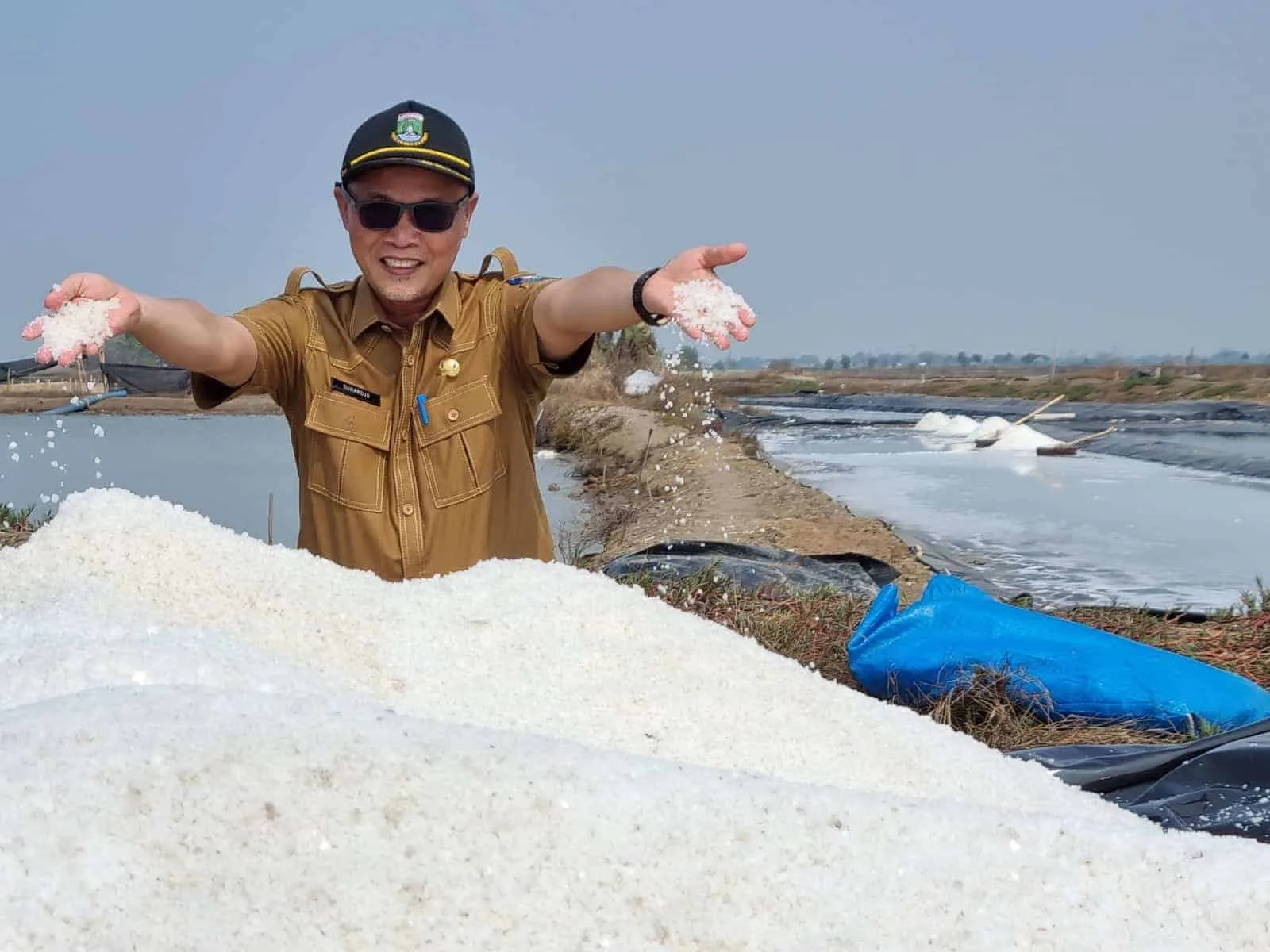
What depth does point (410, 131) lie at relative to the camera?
7.43ft

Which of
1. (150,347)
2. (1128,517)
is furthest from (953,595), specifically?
(1128,517)

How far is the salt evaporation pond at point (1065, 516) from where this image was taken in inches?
222

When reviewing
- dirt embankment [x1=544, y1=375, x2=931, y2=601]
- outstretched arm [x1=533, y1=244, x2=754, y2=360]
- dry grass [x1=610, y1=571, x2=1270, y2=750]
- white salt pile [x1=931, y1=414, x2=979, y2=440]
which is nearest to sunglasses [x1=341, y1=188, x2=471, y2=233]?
outstretched arm [x1=533, y1=244, x2=754, y2=360]

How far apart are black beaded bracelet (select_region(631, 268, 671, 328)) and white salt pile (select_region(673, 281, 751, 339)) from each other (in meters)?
0.13

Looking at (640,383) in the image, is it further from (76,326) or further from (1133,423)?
(76,326)

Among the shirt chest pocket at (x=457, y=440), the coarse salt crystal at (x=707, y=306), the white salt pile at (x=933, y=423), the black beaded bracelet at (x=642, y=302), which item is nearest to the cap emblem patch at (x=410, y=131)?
the shirt chest pocket at (x=457, y=440)

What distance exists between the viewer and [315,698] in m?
1.01

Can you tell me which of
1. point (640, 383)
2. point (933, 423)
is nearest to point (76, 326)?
point (640, 383)

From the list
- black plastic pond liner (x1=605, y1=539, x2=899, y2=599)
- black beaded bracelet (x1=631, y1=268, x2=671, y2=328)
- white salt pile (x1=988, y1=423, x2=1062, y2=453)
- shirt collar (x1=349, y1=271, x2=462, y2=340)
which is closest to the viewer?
black beaded bracelet (x1=631, y1=268, x2=671, y2=328)

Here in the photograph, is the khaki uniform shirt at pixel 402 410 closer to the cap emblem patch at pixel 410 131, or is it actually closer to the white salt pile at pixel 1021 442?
the cap emblem patch at pixel 410 131

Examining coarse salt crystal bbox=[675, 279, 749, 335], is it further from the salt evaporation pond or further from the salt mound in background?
the salt mound in background

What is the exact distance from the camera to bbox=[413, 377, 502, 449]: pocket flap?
8.14 feet

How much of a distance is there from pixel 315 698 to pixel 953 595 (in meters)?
2.41

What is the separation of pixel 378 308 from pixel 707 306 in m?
1.15
